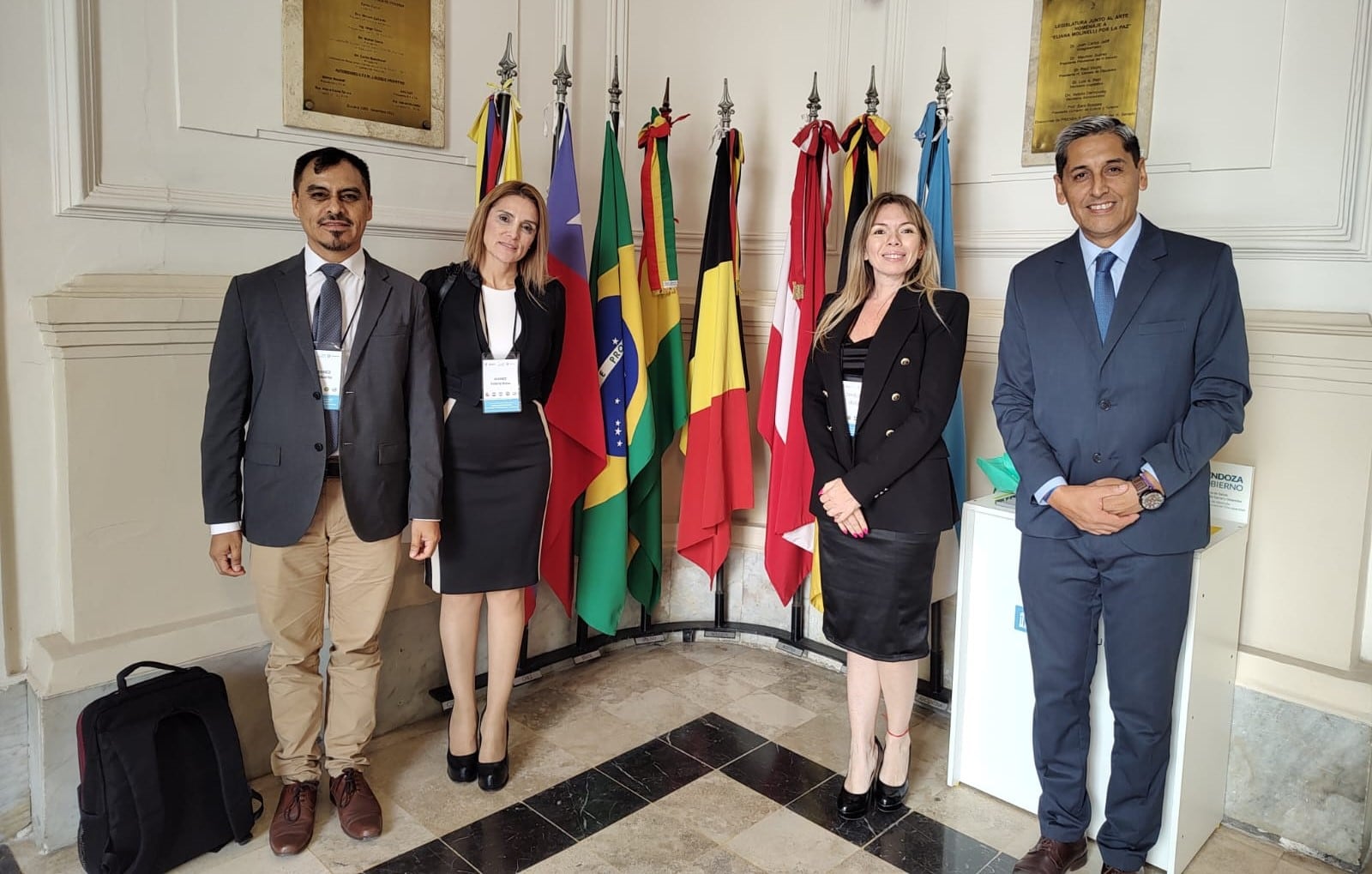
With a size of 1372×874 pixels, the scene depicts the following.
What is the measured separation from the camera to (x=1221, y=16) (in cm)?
249

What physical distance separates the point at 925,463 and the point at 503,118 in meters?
1.61

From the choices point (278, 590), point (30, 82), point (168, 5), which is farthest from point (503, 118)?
point (278, 590)

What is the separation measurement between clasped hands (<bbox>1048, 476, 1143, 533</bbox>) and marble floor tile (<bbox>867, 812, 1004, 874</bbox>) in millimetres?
869

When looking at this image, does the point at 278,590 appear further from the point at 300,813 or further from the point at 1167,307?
the point at 1167,307

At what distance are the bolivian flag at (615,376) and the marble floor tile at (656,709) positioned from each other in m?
0.39

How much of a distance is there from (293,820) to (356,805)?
145 mm

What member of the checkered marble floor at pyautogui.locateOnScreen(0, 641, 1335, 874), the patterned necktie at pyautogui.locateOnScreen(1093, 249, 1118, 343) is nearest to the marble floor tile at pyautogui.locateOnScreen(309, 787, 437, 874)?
the checkered marble floor at pyautogui.locateOnScreen(0, 641, 1335, 874)

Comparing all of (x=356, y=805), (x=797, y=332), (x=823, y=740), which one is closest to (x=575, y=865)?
(x=356, y=805)

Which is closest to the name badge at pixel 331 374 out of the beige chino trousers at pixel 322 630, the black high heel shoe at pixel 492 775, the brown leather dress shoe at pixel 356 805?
the beige chino trousers at pixel 322 630

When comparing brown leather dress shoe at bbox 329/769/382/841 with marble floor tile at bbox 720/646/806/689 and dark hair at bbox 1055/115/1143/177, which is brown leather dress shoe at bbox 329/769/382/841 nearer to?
marble floor tile at bbox 720/646/806/689

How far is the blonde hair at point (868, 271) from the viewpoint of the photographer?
2344 millimetres

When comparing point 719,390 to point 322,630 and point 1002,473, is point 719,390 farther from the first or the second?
point 322,630

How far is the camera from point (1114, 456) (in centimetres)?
205

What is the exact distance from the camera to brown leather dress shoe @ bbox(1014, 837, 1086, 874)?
2.17 meters
